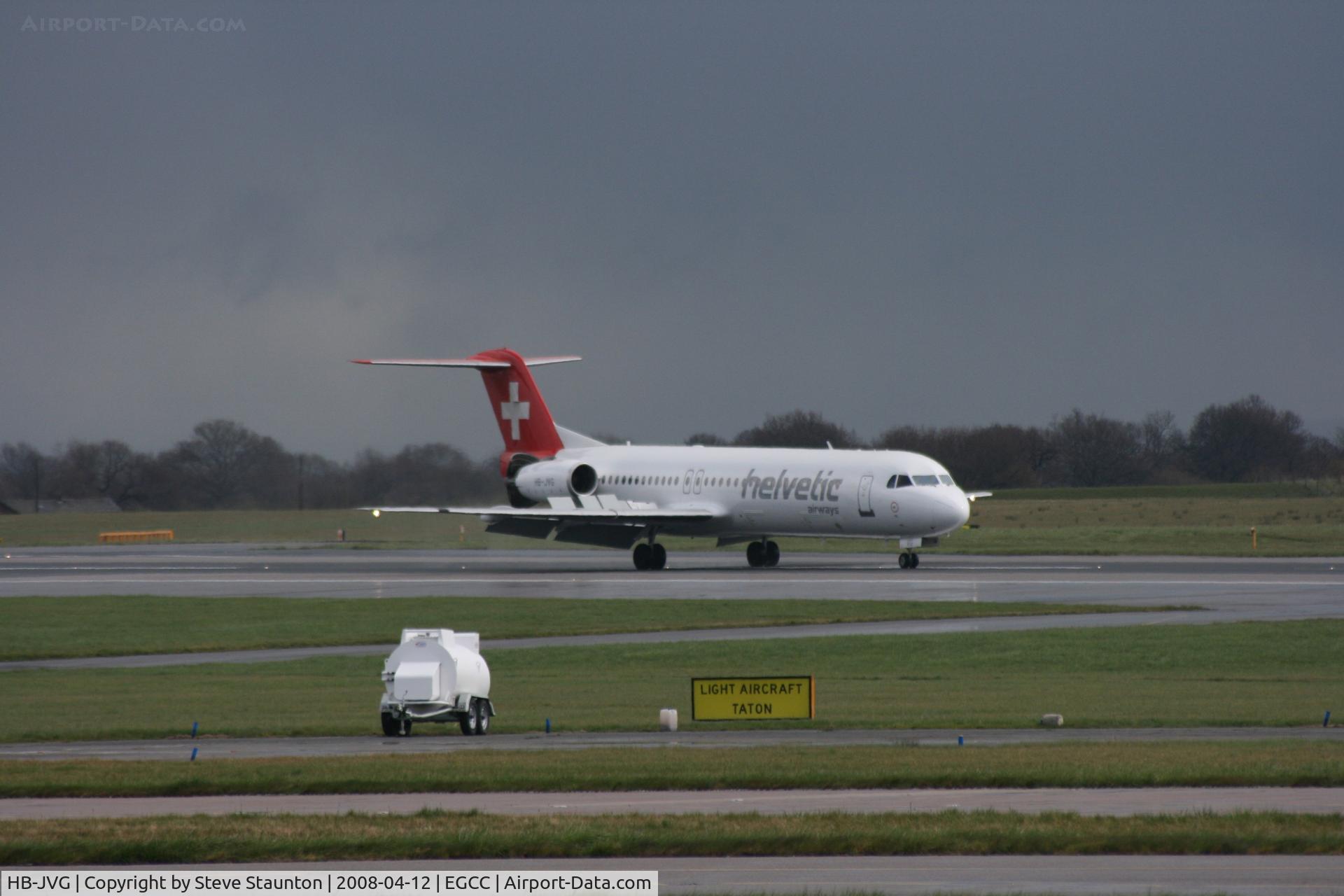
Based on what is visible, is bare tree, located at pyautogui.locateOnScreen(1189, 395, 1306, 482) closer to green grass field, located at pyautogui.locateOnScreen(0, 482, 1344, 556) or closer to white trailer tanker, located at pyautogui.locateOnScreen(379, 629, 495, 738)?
green grass field, located at pyautogui.locateOnScreen(0, 482, 1344, 556)

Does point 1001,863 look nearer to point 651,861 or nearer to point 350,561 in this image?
point 651,861

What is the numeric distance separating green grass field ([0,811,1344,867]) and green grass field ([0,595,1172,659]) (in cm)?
1958

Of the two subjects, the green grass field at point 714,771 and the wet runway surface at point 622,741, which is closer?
the green grass field at point 714,771

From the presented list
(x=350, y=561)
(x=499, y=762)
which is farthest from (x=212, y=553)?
(x=499, y=762)

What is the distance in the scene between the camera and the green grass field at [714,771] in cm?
1459

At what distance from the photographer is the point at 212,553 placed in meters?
67.8

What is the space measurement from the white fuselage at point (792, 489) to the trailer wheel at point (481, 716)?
29319 mm

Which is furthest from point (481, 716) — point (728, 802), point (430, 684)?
point (728, 802)

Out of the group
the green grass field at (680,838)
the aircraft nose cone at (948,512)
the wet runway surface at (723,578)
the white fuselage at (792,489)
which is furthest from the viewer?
the white fuselage at (792,489)

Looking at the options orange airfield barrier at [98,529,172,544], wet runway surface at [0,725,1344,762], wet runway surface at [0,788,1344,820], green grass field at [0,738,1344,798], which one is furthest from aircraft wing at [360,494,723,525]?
wet runway surface at [0,788,1344,820]

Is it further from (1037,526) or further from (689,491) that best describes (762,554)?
(1037,526)

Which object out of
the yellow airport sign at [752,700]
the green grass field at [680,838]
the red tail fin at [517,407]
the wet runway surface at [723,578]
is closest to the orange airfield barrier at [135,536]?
the wet runway surface at [723,578]

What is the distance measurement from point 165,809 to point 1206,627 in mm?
21622

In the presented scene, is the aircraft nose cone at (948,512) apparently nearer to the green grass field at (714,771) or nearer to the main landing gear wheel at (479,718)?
the main landing gear wheel at (479,718)
